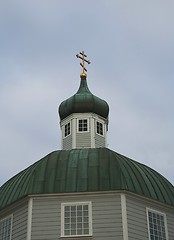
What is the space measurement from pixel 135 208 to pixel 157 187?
230 centimetres

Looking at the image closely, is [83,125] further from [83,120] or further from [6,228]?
[6,228]

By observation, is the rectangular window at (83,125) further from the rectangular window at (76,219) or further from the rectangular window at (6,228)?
the rectangular window at (6,228)

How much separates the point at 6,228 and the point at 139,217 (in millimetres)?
6508

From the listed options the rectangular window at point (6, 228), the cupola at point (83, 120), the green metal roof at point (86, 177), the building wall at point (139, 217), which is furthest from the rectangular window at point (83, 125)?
the rectangular window at point (6, 228)

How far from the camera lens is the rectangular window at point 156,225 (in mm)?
23773

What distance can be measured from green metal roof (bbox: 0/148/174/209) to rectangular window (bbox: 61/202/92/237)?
744 millimetres

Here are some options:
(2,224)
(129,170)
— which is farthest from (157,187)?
(2,224)

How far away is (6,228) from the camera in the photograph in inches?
977

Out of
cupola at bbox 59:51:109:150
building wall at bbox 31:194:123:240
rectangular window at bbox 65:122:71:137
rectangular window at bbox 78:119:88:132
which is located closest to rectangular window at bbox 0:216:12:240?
building wall at bbox 31:194:123:240

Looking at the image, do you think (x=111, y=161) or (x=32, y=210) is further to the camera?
(x=111, y=161)

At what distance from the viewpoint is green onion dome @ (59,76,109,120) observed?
104 feet

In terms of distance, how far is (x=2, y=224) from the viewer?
25.2m

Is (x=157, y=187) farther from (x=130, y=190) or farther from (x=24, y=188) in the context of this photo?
(x=24, y=188)

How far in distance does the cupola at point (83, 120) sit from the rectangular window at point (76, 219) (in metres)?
6.71
